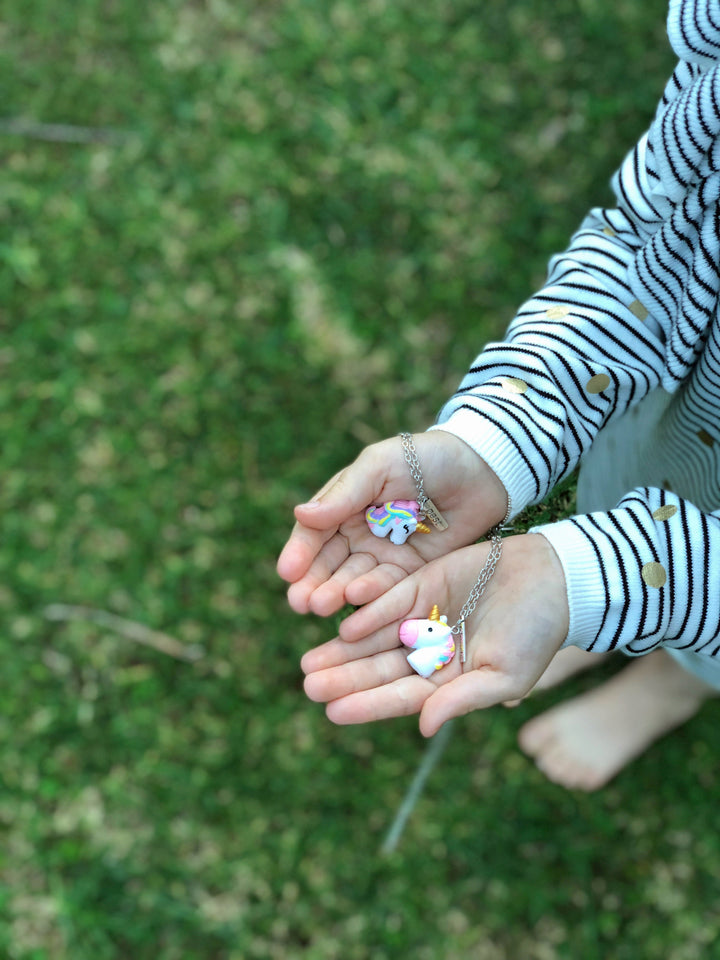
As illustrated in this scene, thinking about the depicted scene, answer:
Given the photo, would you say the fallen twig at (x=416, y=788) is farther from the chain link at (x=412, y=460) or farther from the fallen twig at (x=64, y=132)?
the fallen twig at (x=64, y=132)

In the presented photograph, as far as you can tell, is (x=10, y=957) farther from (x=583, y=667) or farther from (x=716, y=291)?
(x=716, y=291)

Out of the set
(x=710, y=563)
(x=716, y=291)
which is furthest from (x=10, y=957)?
(x=716, y=291)

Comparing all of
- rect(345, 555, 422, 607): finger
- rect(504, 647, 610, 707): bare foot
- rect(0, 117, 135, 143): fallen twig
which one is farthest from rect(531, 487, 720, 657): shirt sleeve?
rect(0, 117, 135, 143): fallen twig

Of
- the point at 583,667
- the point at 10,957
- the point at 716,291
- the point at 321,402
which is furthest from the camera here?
the point at 321,402

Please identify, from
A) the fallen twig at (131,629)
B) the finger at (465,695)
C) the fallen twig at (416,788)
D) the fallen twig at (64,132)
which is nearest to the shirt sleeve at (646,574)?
the finger at (465,695)

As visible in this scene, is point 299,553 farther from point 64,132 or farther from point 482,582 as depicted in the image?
point 64,132

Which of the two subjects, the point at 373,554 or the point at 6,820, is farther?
the point at 6,820
